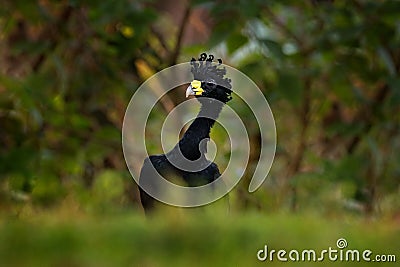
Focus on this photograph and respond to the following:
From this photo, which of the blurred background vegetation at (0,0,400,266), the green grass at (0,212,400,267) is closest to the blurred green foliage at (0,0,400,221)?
the blurred background vegetation at (0,0,400,266)

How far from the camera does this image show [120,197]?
3.52 m

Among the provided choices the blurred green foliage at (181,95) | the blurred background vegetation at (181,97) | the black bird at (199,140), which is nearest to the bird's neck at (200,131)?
the black bird at (199,140)

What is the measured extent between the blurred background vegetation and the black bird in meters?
1.26

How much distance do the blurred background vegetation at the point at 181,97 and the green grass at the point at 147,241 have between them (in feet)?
2.88

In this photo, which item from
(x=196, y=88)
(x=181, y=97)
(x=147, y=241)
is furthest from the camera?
(x=181, y=97)

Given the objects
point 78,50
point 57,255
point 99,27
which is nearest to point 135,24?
point 99,27

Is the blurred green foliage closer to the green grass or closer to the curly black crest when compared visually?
the green grass

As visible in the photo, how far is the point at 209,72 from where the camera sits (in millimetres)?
1329

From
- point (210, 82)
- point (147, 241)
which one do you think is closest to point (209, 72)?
point (210, 82)

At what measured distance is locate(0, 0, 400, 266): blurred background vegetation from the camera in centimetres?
287

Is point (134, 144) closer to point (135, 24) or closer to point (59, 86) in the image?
point (135, 24)

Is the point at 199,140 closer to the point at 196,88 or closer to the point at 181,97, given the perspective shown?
the point at 196,88

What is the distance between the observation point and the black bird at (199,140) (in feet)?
4.26

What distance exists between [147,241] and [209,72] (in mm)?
374
